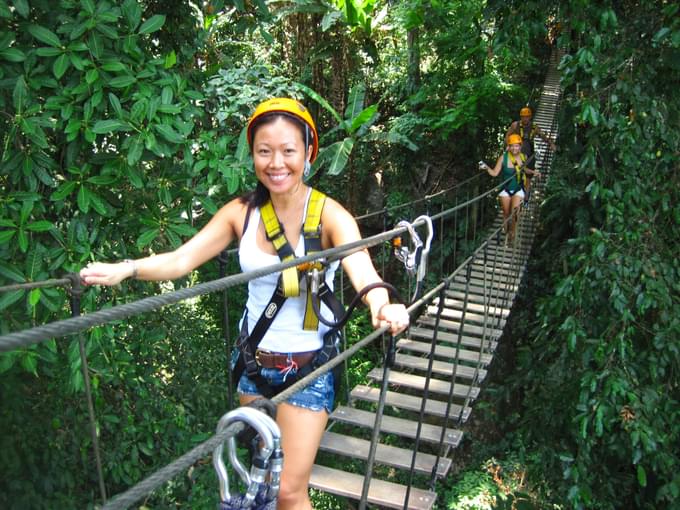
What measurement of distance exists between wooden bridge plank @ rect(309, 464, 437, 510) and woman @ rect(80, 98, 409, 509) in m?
0.67

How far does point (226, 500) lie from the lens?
0.69 meters

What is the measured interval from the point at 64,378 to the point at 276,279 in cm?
135

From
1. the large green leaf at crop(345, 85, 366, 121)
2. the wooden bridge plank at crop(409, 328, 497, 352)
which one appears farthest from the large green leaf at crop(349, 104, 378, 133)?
the wooden bridge plank at crop(409, 328, 497, 352)

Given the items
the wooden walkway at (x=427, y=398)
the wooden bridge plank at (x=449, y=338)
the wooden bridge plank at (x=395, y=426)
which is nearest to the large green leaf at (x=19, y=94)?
the wooden walkway at (x=427, y=398)

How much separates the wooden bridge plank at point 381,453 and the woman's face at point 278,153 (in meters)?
1.14

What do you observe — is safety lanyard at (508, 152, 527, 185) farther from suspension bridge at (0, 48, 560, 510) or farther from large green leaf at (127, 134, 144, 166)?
large green leaf at (127, 134, 144, 166)

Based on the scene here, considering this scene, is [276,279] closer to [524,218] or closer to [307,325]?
[307,325]

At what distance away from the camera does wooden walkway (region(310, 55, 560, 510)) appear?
1987 millimetres

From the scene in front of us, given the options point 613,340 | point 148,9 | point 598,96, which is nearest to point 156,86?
point 148,9

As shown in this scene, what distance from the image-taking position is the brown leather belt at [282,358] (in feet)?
4.13

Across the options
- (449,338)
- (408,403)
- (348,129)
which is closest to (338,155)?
(348,129)

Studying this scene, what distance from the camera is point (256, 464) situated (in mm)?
690

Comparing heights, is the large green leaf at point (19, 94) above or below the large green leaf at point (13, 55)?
below

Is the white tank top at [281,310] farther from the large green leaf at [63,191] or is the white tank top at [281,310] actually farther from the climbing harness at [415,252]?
the large green leaf at [63,191]
